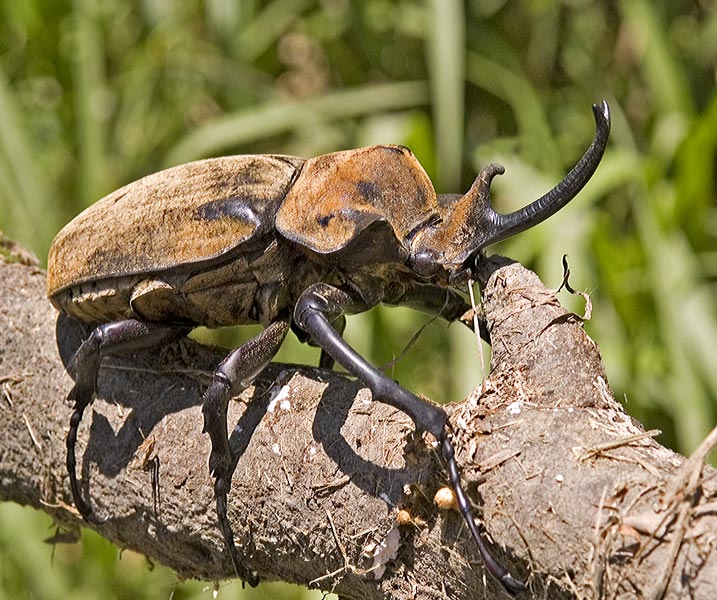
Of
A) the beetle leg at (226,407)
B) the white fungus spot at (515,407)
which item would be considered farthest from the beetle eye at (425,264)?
the white fungus spot at (515,407)

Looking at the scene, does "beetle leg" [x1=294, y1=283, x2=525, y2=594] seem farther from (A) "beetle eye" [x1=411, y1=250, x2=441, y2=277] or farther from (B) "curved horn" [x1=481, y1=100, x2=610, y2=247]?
(B) "curved horn" [x1=481, y1=100, x2=610, y2=247]

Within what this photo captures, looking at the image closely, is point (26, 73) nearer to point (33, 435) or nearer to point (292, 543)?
point (33, 435)

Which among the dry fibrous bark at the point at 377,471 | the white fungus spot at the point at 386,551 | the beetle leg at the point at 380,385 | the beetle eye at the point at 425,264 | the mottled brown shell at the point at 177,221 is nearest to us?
the dry fibrous bark at the point at 377,471

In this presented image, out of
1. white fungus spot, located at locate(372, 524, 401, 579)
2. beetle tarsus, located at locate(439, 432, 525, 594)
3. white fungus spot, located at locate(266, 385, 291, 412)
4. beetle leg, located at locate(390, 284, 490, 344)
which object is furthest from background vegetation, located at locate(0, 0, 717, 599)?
Answer: beetle tarsus, located at locate(439, 432, 525, 594)

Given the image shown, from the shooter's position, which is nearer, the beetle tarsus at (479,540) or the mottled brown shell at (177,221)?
the beetle tarsus at (479,540)

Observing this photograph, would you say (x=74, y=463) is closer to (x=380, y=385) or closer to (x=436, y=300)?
(x=380, y=385)

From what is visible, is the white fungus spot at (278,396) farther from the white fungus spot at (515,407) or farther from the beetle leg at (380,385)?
the white fungus spot at (515,407)

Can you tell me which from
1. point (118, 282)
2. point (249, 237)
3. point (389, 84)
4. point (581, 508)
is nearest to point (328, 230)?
point (249, 237)
